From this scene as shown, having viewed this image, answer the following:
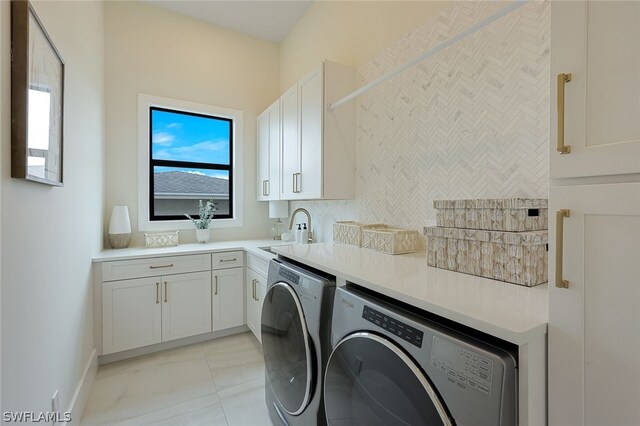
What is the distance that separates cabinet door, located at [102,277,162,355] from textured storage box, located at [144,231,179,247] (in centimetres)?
48

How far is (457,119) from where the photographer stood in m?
1.45

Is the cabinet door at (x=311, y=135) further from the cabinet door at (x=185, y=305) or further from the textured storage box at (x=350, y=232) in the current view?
the cabinet door at (x=185, y=305)

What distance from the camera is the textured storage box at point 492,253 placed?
951 millimetres

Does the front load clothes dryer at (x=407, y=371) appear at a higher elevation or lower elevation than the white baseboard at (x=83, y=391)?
higher

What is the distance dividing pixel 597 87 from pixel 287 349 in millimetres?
1494

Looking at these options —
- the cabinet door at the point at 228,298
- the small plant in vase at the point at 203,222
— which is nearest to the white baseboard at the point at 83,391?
the cabinet door at the point at 228,298

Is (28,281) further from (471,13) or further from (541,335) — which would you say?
(471,13)

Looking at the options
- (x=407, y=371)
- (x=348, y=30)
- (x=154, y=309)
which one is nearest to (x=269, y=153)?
(x=348, y=30)

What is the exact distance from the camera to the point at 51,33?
1.30 m

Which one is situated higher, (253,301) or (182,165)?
(182,165)

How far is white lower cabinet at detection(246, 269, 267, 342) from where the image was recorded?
2379 mm

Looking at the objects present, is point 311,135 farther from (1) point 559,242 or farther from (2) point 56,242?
(1) point 559,242

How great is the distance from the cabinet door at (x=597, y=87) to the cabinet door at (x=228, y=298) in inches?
100

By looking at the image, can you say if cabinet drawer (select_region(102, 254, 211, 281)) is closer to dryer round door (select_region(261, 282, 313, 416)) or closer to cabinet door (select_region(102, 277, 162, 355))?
cabinet door (select_region(102, 277, 162, 355))
